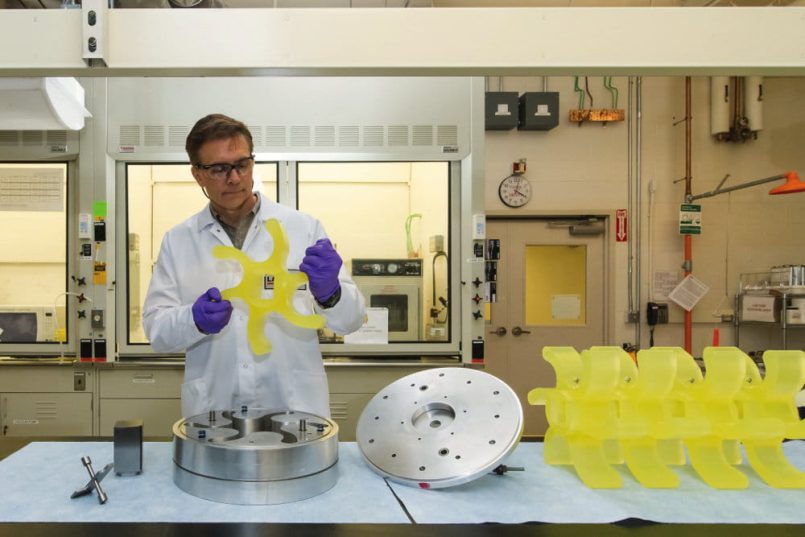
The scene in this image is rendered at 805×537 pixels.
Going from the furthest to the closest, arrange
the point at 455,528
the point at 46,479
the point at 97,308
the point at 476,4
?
the point at 476,4
the point at 97,308
the point at 46,479
the point at 455,528

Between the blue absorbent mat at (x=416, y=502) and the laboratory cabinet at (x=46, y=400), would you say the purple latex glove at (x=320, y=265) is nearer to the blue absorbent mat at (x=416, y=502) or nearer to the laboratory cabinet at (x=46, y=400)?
the blue absorbent mat at (x=416, y=502)

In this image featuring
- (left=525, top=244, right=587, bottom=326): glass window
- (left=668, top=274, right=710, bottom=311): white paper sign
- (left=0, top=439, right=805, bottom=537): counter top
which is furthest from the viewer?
(left=525, top=244, right=587, bottom=326): glass window

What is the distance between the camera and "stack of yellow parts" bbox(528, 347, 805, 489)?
1.08 metres

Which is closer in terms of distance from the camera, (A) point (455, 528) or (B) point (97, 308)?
(A) point (455, 528)

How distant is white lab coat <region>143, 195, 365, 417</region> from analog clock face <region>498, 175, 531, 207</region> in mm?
2720

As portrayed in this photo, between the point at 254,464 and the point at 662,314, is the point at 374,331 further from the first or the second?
the point at 662,314

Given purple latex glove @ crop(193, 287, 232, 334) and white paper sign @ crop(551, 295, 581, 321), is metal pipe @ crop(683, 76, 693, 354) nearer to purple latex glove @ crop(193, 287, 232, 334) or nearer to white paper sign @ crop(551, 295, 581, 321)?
white paper sign @ crop(551, 295, 581, 321)

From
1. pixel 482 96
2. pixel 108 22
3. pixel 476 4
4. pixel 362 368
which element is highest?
pixel 476 4

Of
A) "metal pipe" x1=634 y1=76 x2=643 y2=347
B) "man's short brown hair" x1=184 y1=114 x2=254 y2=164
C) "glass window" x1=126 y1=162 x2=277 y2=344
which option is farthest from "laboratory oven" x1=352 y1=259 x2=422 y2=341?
"metal pipe" x1=634 y1=76 x2=643 y2=347

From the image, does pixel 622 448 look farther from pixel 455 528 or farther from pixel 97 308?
pixel 97 308

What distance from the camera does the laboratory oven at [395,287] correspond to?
9.93ft

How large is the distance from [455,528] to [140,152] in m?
2.68

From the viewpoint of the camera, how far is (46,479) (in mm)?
1071

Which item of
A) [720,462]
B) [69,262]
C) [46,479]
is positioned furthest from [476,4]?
[46,479]
